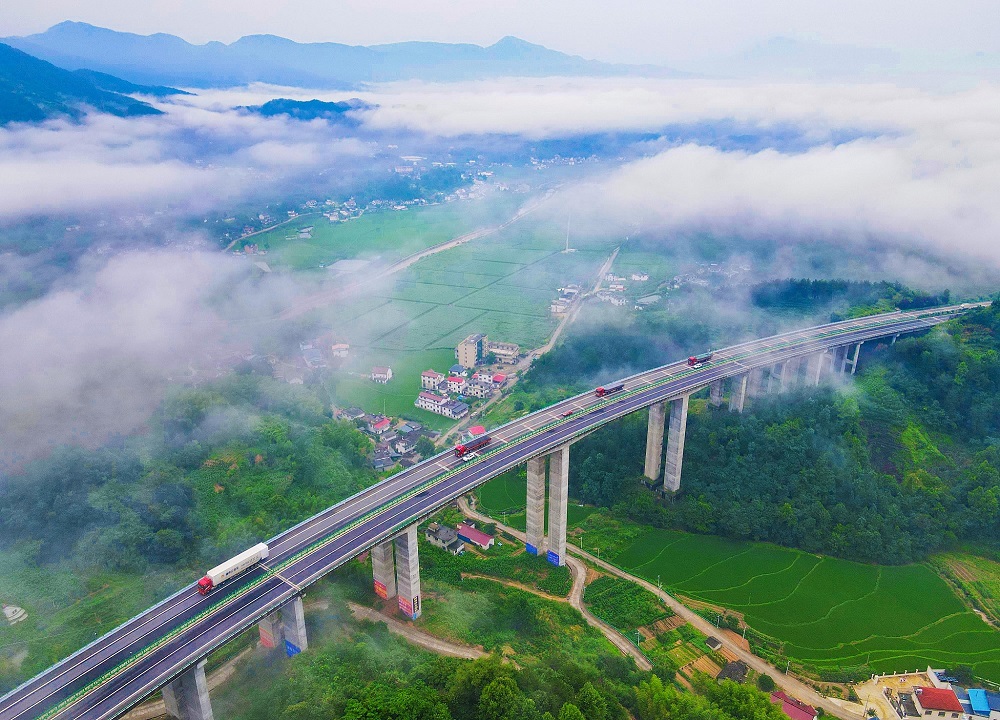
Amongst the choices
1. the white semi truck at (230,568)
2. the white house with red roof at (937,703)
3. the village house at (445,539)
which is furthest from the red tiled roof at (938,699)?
the white semi truck at (230,568)

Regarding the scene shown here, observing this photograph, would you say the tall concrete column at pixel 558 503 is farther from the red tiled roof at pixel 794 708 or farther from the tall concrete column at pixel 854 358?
the tall concrete column at pixel 854 358

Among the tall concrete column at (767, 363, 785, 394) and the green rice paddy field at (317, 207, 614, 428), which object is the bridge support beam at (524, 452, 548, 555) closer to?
the green rice paddy field at (317, 207, 614, 428)

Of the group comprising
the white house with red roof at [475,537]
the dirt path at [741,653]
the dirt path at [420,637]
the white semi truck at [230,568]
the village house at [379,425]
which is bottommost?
the dirt path at [741,653]

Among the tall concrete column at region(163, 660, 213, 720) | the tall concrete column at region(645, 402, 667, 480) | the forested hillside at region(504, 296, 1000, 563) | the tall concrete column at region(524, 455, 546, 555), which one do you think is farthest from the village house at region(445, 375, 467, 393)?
the tall concrete column at region(163, 660, 213, 720)

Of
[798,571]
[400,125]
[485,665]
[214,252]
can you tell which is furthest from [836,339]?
[400,125]

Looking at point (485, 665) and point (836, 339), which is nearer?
point (485, 665)

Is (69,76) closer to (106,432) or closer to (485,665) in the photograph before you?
(106,432)
